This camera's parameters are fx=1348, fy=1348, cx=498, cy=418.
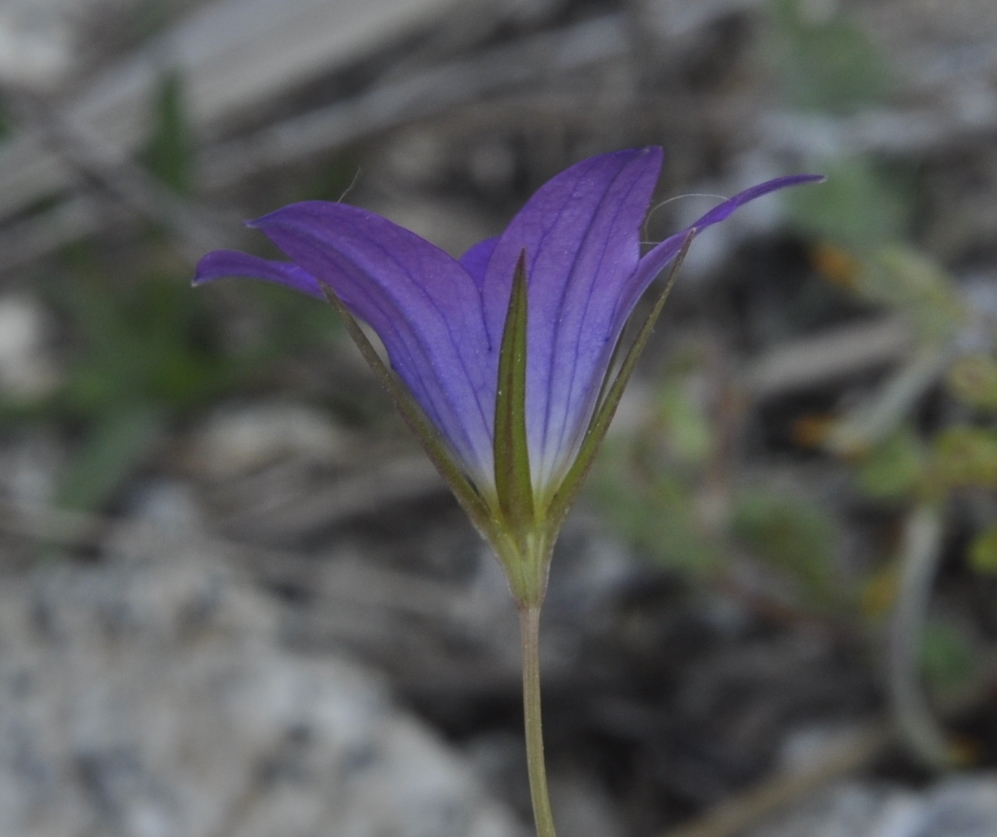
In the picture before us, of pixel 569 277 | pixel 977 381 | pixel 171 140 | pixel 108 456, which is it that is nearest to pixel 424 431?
pixel 569 277

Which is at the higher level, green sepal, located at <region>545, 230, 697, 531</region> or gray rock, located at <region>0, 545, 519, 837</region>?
green sepal, located at <region>545, 230, 697, 531</region>

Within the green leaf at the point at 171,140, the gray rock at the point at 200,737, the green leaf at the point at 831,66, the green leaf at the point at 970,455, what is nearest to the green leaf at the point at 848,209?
the green leaf at the point at 831,66

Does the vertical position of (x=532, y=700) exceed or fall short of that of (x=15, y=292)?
it falls short

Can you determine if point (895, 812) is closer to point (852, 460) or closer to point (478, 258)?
point (852, 460)

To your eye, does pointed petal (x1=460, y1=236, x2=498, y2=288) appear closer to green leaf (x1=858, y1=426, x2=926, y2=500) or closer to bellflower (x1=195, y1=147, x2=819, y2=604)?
bellflower (x1=195, y1=147, x2=819, y2=604)

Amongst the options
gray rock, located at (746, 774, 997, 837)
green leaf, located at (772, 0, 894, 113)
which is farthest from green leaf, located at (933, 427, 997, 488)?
green leaf, located at (772, 0, 894, 113)

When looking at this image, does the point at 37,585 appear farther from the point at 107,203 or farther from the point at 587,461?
the point at 587,461

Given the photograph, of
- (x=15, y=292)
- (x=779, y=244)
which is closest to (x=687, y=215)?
(x=779, y=244)
